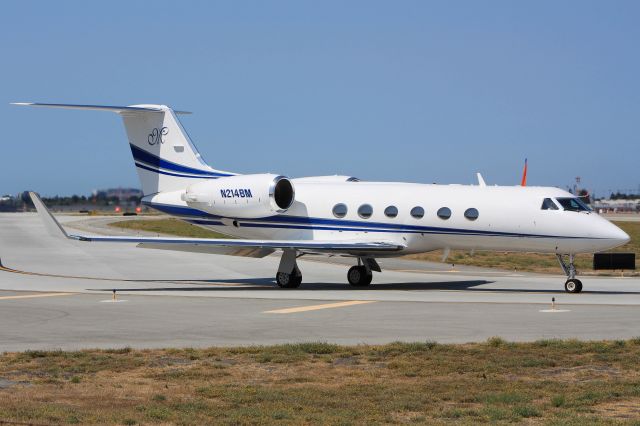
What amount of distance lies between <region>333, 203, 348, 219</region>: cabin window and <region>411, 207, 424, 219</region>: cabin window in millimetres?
2081

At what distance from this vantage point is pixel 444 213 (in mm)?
28938

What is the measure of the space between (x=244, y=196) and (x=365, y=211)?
3.64m

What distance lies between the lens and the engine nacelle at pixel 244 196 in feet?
100

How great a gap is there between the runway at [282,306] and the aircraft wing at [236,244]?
1165mm

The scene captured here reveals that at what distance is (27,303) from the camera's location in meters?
24.3

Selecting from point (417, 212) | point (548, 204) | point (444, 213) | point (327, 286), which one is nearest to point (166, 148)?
point (327, 286)

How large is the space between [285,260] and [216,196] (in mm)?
3015

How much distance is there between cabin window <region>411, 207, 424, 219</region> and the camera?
2922cm

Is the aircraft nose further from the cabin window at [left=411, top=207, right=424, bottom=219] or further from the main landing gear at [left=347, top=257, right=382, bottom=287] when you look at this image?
the main landing gear at [left=347, top=257, right=382, bottom=287]

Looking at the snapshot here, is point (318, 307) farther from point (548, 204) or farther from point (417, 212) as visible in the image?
point (548, 204)

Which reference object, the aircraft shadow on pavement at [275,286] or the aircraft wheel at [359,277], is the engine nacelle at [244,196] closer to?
the aircraft shadow on pavement at [275,286]

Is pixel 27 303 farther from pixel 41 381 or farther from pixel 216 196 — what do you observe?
pixel 41 381

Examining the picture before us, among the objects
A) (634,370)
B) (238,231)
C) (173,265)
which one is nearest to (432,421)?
(634,370)

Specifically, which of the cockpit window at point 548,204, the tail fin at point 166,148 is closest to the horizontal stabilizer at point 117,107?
the tail fin at point 166,148
